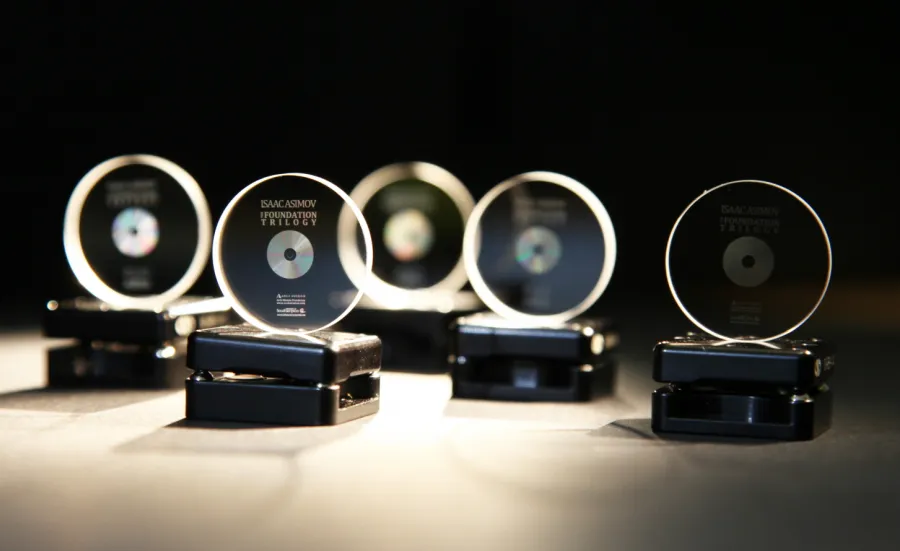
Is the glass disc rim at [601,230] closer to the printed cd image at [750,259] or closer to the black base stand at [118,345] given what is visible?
the printed cd image at [750,259]

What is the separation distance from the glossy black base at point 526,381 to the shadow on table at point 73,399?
1.25 meters

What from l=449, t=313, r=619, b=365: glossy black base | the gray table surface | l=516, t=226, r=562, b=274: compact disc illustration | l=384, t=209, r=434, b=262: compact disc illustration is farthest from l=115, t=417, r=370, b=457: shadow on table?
l=384, t=209, r=434, b=262: compact disc illustration

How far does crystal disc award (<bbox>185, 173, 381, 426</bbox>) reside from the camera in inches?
162

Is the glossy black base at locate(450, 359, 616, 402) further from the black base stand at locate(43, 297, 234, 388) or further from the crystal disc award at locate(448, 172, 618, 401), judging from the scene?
the black base stand at locate(43, 297, 234, 388)

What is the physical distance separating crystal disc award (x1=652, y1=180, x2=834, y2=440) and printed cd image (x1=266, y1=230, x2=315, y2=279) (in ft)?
4.13

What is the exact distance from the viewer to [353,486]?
128 inches

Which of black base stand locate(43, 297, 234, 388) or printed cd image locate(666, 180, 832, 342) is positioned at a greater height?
printed cd image locate(666, 180, 832, 342)

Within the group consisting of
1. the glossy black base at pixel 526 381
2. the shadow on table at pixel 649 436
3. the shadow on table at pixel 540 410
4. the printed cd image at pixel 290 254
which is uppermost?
the printed cd image at pixel 290 254

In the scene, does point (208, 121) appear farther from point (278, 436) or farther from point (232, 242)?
point (278, 436)

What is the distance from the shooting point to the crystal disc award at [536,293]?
484 cm

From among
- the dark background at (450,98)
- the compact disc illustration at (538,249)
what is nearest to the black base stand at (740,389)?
the compact disc illustration at (538,249)

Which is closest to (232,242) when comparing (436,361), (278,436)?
(278,436)

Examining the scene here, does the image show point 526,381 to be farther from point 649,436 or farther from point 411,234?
point 411,234

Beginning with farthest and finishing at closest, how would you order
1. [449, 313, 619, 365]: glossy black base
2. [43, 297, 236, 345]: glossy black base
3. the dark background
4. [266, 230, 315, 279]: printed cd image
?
the dark background, [43, 297, 236, 345]: glossy black base, [449, 313, 619, 365]: glossy black base, [266, 230, 315, 279]: printed cd image
